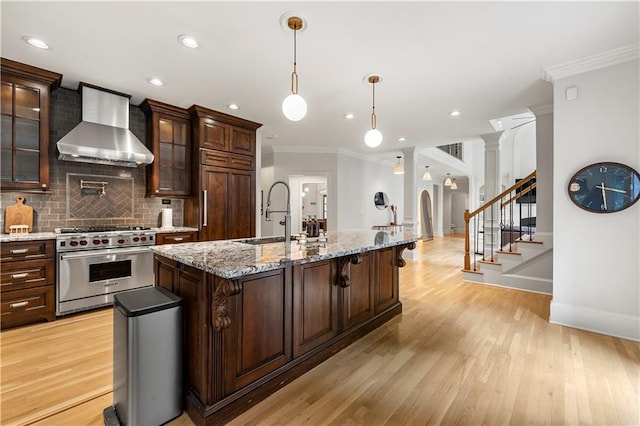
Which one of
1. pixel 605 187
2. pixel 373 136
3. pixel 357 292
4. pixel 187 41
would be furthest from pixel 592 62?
pixel 187 41

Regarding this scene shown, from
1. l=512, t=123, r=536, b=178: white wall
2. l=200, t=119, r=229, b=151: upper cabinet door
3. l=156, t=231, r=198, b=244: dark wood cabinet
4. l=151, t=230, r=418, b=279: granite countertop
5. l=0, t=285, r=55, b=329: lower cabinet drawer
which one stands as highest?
l=512, t=123, r=536, b=178: white wall

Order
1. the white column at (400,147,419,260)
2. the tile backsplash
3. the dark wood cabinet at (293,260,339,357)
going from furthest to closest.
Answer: the white column at (400,147,419,260) → the tile backsplash → the dark wood cabinet at (293,260,339,357)

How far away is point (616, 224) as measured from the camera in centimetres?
274

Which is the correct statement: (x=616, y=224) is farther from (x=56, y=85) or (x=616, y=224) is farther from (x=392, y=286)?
(x=56, y=85)

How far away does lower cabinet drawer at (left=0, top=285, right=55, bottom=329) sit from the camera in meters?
2.80

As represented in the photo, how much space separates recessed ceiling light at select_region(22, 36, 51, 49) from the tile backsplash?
1060 millimetres

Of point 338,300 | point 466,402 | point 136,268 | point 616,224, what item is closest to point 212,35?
point 338,300

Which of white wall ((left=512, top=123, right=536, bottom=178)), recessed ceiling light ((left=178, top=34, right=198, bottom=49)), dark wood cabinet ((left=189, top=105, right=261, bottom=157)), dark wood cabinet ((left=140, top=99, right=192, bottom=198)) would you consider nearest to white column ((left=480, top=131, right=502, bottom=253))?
dark wood cabinet ((left=189, top=105, right=261, bottom=157))

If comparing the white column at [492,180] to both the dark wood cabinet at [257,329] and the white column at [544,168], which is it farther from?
the dark wood cabinet at [257,329]

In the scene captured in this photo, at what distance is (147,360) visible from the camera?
1.56m

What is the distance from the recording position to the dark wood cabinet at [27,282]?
2793 millimetres

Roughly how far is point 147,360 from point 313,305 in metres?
1.11

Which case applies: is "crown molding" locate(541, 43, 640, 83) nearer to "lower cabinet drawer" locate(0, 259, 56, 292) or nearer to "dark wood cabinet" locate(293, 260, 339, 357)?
"dark wood cabinet" locate(293, 260, 339, 357)

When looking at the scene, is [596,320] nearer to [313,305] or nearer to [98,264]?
[313,305]
